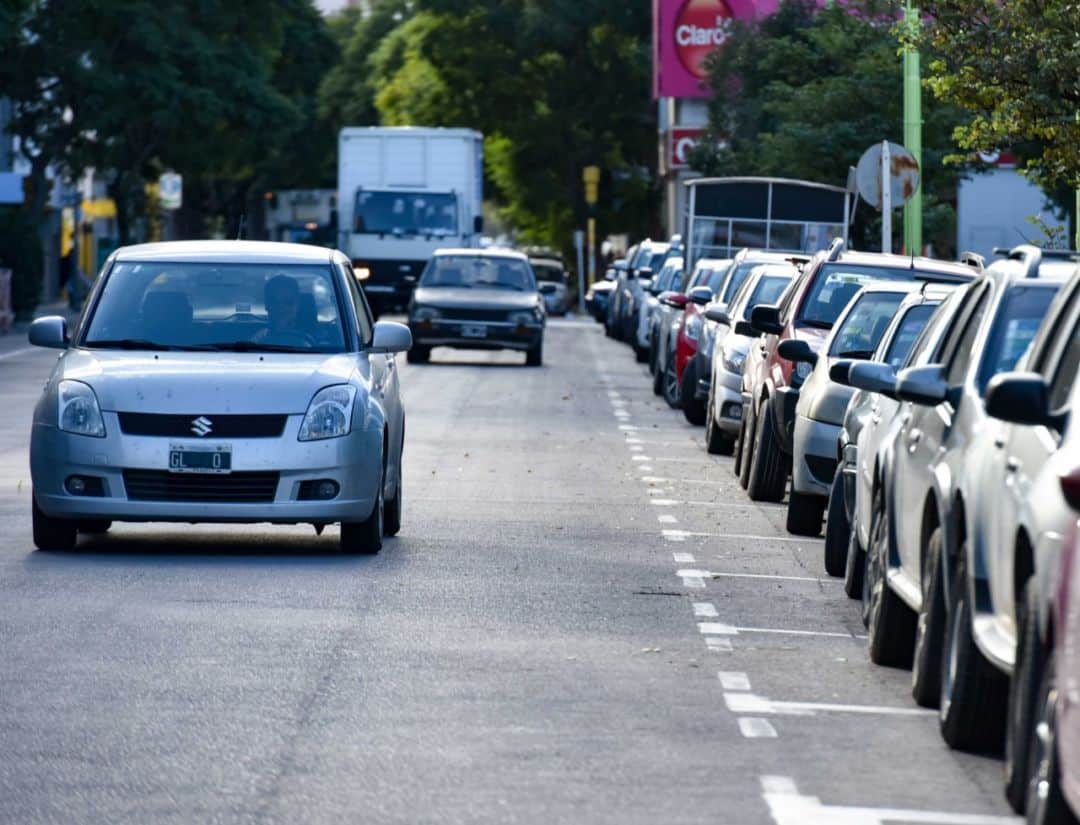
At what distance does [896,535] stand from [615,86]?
7187cm

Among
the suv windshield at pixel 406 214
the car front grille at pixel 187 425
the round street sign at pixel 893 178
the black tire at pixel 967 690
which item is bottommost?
the black tire at pixel 967 690

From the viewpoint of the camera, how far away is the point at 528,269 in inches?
1570

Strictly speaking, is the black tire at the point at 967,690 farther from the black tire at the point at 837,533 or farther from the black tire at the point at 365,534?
the black tire at the point at 365,534

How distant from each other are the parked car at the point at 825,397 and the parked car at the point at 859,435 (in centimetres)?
46

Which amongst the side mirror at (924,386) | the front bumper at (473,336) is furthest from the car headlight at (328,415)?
the front bumper at (473,336)

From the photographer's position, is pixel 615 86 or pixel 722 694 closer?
pixel 722 694

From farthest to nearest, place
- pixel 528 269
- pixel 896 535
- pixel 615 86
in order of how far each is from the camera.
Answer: pixel 615 86 < pixel 528 269 < pixel 896 535

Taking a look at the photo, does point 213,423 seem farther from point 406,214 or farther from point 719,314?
point 406,214

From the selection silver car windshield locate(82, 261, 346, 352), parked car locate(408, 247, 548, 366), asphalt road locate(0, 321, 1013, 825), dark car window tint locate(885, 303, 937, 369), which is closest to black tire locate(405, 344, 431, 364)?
parked car locate(408, 247, 548, 366)

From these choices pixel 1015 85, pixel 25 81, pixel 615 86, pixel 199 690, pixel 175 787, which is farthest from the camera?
pixel 615 86

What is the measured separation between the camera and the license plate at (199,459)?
43.9ft

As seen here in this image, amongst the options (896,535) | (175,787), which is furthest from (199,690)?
(896,535)

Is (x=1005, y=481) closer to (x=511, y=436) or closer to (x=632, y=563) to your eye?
(x=632, y=563)

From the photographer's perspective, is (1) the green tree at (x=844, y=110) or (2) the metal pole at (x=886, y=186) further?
(1) the green tree at (x=844, y=110)
